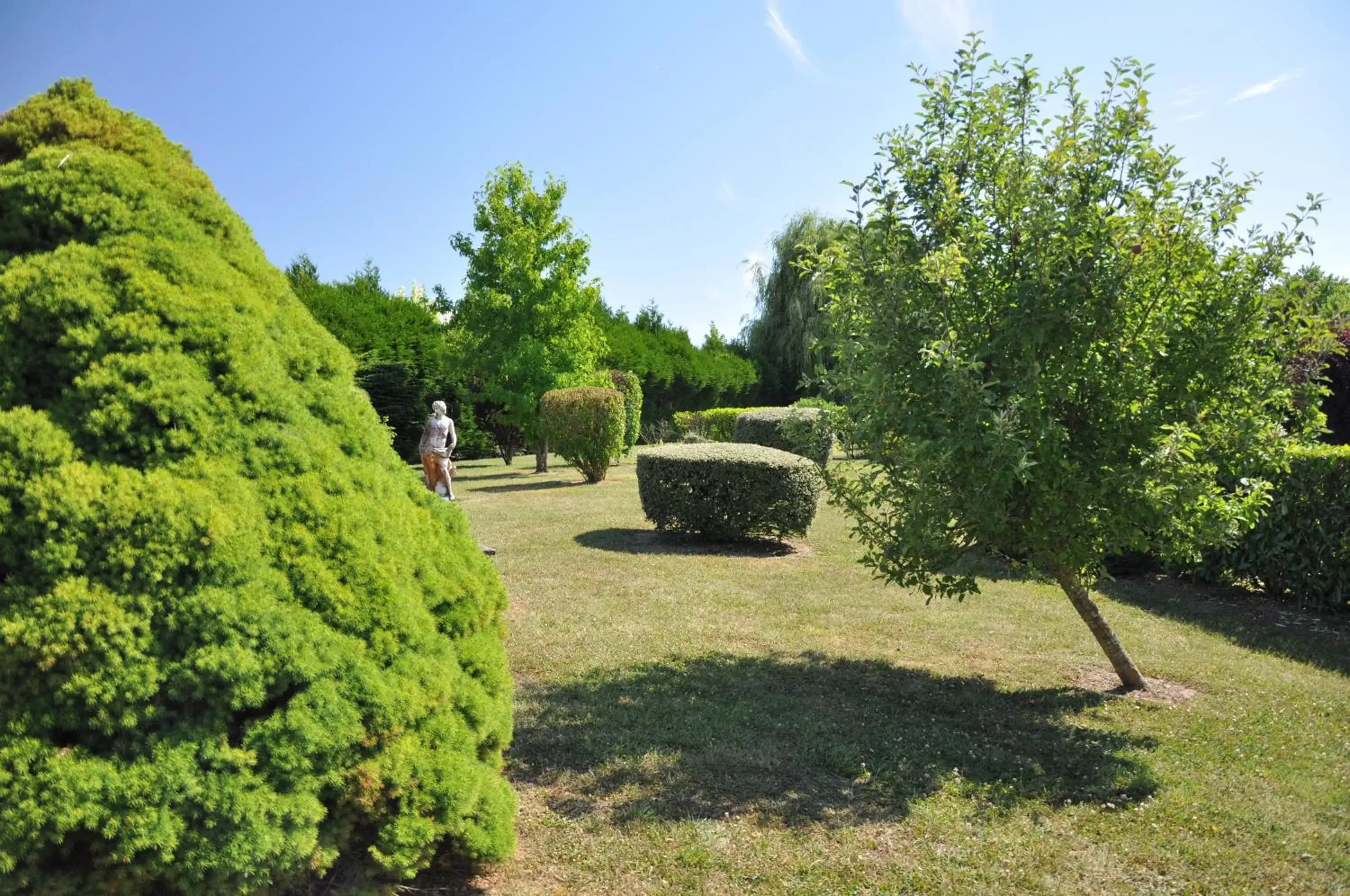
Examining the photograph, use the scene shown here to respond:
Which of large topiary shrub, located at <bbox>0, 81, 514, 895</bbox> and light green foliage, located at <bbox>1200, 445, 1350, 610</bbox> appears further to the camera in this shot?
light green foliage, located at <bbox>1200, 445, 1350, 610</bbox>

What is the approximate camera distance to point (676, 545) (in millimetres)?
10727

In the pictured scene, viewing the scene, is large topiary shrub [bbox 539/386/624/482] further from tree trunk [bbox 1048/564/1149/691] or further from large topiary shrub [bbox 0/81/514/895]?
large topiary shrub [bbox 0/81/514/895]

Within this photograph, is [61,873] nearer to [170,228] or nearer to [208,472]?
[208,472]

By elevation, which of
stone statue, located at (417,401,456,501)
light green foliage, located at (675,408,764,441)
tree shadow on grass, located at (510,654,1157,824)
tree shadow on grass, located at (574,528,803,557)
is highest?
light green foliage, located at (675,408,764,441)

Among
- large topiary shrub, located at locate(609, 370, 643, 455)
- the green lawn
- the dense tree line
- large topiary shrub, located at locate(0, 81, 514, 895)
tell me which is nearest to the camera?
large topiary shrub, located at locate(0, 81, 514, 895)

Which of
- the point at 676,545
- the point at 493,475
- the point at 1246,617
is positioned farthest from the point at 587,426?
the point at 1246,617

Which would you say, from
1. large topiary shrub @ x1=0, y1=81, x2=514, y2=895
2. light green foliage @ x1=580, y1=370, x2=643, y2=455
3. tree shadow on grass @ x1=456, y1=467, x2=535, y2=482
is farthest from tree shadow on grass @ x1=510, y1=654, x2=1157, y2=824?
light green foliage @ x1=580, y1=370, x2=643, y2=455

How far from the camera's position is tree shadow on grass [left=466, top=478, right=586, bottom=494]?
54.0 feet

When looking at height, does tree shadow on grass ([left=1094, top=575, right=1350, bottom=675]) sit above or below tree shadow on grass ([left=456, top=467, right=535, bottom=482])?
below

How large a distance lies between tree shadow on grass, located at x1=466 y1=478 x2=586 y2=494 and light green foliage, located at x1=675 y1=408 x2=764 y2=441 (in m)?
8.36

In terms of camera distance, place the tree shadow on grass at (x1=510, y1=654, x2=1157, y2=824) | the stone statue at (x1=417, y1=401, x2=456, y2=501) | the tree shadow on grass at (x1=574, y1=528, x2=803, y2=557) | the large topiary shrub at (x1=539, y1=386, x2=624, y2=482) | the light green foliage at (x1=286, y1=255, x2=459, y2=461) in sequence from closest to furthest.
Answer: the tree shadow on grass at (x1=510, y1=654, x2=1157, y2=824) < the tree shadow on grass at (x1=574, y1=528, x2=803, y2=557) < the stone statue at (x1=417, y1=401, x2=456, y2=501) < the large topiary shrub at (x1=539, y1=386, x2=624, y2=482) < the light green foliage at (x1=286, y1=255, x2=459, y2=461)

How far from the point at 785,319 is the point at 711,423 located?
8.38m

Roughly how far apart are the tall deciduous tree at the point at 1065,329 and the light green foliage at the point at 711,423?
20.3m

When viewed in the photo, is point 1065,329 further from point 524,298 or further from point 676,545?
point 524,298
